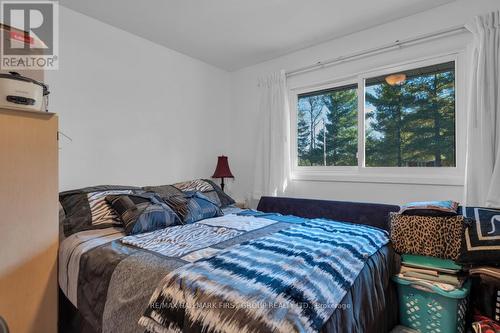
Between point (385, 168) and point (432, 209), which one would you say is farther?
point (385, 168)

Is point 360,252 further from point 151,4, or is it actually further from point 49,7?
point 49,7

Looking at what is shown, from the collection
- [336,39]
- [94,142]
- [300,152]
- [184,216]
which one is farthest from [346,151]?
[94,142]

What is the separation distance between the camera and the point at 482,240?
149 centimetres

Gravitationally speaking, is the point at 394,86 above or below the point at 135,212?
above

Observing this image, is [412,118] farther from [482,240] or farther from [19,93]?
[19,93]

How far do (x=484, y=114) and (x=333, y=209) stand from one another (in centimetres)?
139

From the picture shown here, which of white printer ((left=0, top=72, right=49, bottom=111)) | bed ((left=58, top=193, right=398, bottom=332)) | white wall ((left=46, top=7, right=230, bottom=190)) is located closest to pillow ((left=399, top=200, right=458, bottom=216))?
bed ((left=58, top=193, right=398, bottom=332))

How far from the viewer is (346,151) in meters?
2.90

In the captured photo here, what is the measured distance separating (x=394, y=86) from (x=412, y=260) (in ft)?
5.62

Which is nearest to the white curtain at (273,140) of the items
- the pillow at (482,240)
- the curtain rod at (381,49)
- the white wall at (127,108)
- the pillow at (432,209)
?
the curtain rod at (381,49)

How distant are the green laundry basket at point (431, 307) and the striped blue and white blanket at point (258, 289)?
439 mm

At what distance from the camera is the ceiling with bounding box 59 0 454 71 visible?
7.18 feet

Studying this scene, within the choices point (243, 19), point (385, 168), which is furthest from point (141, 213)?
point (385, 168)

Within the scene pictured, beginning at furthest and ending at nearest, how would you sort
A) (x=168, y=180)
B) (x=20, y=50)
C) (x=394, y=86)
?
(x=168, y=180) → (x=394, y=86) → (x=20, y=50)
